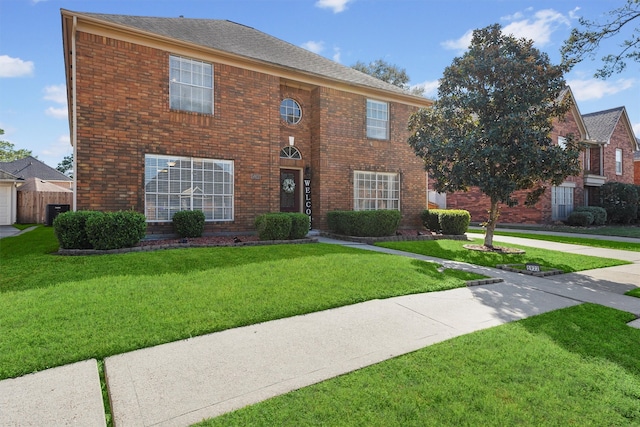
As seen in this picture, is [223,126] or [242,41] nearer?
[223,126]

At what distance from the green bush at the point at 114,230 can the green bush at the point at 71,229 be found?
0.21 meters

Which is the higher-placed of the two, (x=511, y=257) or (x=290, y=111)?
(x=290, y=111)

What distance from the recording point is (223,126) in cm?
1076

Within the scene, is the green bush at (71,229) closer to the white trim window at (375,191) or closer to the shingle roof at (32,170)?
the white trim window at (375,191)

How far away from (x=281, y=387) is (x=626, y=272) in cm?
831

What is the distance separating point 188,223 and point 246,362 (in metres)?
7.51

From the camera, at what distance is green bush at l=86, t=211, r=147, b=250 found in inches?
291

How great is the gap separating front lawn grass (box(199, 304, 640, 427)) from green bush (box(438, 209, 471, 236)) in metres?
9.46

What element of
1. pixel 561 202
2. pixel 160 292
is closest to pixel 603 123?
pixel 561 202

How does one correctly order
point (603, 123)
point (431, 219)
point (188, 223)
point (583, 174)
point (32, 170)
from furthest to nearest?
point (32, 170)
point (603, 123)
point (583, 174)
point (431, 219)
point (188, 223)

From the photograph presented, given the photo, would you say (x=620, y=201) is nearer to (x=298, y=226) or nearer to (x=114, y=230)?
(x=298, y=226)

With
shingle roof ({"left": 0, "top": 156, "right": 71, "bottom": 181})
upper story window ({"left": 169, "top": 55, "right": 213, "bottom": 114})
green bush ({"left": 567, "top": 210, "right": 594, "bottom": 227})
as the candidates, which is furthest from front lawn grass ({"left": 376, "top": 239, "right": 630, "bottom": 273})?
shingle roof ({"left": 0, "top": 156, "right": 71, "bottom": 181})

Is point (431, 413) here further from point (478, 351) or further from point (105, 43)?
point (105, 43)

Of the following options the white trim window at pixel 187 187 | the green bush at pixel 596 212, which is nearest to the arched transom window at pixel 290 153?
the white trim window at pixel 187 187
